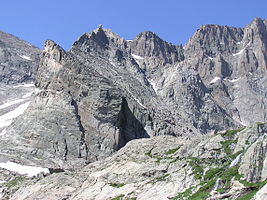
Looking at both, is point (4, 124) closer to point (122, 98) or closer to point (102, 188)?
point (122, 98)

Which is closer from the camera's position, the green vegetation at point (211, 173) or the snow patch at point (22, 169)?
the green vegetation at point (211, 173)

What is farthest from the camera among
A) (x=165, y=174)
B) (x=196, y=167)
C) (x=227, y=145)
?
(x=227, y=145)

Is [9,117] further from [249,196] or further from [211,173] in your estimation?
[249,196]

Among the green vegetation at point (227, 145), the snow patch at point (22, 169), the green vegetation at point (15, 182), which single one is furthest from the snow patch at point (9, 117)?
the green vegetation at point (227, 145)

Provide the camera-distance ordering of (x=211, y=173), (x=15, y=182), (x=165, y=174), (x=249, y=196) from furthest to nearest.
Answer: (x=15, y=182) → (x=165, y=174) → (x=211, y=173) → (x=249, y=196)

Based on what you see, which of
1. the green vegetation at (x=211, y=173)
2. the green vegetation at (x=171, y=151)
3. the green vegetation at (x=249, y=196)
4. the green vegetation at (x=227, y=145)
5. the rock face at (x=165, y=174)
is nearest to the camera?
the green vegetation at (x=249, y=196)

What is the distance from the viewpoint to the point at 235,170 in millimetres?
43031

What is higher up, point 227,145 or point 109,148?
point 109,148

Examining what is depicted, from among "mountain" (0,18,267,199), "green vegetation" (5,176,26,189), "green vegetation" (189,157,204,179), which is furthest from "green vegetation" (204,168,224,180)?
"green vegetation" (5,176,26,189)

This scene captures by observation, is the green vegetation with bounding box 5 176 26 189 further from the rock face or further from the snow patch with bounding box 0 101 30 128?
the snow patch with bounding box 0 101 30 128

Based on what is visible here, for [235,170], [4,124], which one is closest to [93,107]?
[4,124]

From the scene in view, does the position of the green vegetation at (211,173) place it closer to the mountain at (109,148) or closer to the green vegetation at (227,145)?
the mountain at (109,148)

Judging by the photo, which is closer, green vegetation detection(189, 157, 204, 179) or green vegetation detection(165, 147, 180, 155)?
green vegetation detection(189, 157, 204, 179)

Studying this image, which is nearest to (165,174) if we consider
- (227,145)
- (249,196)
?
(227,145)
